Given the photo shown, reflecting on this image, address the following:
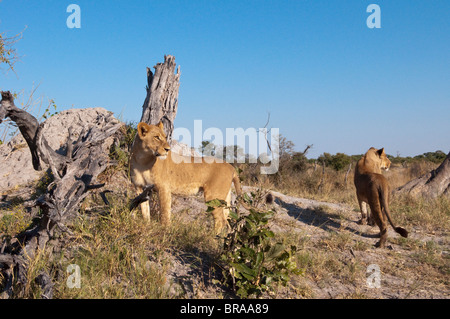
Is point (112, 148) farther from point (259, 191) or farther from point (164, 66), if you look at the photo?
point (259, 191)

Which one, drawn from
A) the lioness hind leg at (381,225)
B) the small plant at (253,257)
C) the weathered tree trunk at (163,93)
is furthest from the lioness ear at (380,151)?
the small plant at (253,257)

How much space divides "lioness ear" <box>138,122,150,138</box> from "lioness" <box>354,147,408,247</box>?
432 cm

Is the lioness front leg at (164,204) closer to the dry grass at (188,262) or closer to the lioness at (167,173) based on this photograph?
the lioness at (167,173)

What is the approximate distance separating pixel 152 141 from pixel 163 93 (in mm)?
3155

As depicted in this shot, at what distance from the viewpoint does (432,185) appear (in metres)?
10.9

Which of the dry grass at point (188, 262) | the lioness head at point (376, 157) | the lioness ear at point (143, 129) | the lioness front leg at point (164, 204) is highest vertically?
the lioness ear at point (143, 129)

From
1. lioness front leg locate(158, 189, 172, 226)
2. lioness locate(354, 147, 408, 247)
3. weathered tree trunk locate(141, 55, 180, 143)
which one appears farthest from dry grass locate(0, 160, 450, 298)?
weathered tree trunk locate(141, 55, 180, 143)

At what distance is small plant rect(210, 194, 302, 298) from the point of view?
382cm

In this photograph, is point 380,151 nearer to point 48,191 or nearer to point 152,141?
point 152,141

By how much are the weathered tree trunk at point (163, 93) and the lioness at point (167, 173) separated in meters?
2.27

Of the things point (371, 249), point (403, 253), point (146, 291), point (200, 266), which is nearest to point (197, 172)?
point (200, 266)

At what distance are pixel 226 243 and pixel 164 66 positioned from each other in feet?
18.7

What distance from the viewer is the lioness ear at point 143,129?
5.77 metres
